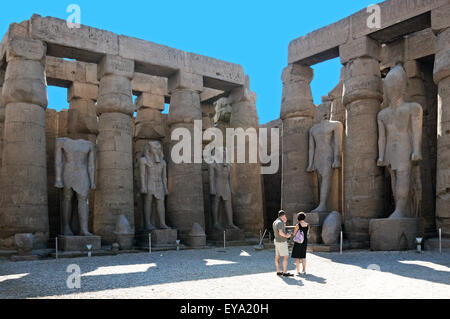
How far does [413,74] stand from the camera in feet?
42.1

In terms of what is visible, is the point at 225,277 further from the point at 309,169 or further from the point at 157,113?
the point at 157,113

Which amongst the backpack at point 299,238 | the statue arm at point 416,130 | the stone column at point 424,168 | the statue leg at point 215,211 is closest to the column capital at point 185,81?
the statue leg at point 215,211

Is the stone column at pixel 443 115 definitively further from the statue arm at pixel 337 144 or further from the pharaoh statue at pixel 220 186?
the pharaoh statue at pixel 220 186

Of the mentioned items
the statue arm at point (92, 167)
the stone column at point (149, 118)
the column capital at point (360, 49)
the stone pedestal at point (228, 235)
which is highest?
the column capital at point (360, 49)

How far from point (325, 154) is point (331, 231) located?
2.39m

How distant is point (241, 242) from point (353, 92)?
5.87m

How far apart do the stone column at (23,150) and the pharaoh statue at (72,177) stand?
480mm

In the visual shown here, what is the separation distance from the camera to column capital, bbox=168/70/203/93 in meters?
14.5

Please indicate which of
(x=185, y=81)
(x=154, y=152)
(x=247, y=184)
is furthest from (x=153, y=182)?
(x=247, y=184)

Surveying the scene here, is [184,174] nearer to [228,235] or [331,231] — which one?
[228,235]

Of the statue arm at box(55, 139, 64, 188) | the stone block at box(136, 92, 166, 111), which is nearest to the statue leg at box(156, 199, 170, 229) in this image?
the statue arm at box(55, 139, 64, 188)

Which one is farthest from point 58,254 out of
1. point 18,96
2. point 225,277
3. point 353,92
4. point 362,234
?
point 353,92

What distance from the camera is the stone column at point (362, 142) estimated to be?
37.6 ft

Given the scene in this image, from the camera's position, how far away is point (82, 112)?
15031mm
